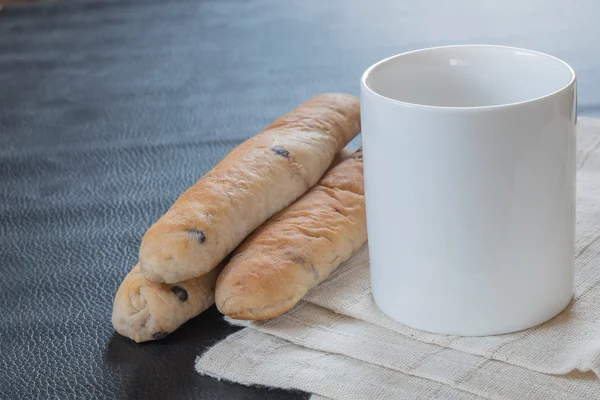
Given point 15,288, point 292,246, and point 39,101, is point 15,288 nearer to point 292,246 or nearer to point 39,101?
point 292,246

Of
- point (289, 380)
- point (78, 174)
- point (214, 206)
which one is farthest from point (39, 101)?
point (289, 380)

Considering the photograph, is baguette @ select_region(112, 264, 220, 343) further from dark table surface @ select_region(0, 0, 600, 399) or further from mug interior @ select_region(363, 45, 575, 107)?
mug interior @ select_region(363, 45, 575, 107)

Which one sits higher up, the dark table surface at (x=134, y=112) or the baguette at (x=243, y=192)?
the baguette at (x=243, y=192)

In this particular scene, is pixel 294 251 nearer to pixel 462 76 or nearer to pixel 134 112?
pixel 462 76

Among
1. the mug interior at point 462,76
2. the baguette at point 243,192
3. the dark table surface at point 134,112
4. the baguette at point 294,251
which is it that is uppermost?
the mug interior at point 462,76

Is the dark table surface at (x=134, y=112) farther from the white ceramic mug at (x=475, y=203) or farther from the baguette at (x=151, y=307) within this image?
the white ceramic mug at (x=475, y=203)

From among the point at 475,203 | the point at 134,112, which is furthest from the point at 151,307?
the point at 134,112

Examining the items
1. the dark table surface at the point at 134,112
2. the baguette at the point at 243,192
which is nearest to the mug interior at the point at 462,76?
the baguette at the point at 243,192
